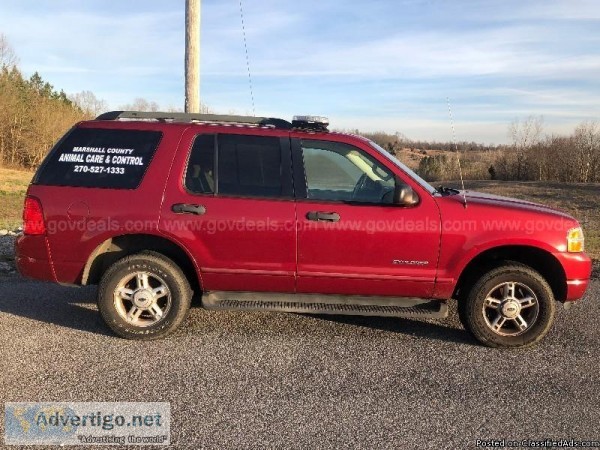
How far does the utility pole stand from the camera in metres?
7.21

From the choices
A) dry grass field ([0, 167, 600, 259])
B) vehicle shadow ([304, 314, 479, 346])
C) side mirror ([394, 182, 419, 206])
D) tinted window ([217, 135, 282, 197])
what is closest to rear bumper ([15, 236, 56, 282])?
tinted window ([217, 135, 282, 197])

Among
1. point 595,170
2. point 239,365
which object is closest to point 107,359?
point 239,365

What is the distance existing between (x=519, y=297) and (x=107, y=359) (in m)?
3.51

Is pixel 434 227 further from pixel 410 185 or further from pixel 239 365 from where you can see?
pixel 239 365

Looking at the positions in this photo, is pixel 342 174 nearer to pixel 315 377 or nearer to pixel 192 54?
pixel 315 377

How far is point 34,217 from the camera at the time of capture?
14.3 feet

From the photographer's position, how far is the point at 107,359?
13.1ft

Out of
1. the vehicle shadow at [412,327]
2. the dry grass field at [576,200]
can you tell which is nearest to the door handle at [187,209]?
the vehicle shadow at [412,327]

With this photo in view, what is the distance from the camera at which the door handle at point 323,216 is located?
4270mm

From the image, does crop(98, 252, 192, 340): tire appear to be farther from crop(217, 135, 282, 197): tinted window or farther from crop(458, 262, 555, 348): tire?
crop(458, 262, 555, 348): tire

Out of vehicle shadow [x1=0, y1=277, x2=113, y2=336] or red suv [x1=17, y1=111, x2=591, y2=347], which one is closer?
red suv [x1=17, y1=111, x2=591, y2=347]

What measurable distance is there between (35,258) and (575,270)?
4.71 m

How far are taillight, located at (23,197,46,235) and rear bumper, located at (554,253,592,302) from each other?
445 cm

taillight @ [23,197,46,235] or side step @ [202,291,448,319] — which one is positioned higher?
taillight @ [23,197,46,235]
